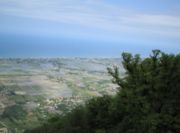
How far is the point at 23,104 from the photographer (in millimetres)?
44875

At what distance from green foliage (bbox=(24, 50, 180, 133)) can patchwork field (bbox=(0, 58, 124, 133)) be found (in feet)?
36.5

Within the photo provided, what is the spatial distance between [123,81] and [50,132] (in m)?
4.94

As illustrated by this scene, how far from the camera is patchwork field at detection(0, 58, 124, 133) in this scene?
38.8 m

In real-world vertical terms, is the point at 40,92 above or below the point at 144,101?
below

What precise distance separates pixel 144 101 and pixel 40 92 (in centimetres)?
4172

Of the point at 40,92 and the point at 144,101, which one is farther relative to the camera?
the point at 40,92

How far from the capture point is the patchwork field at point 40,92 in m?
38.8

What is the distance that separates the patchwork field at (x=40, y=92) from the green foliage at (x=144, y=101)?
36.5ft

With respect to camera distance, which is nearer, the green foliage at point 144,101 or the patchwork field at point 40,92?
the green foliage at point 144,101

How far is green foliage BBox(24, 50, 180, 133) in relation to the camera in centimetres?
1215

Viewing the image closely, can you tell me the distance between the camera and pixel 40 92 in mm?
53250

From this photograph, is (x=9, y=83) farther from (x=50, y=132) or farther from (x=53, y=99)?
(x=50, y=132)

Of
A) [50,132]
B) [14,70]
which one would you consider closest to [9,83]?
[14,70]

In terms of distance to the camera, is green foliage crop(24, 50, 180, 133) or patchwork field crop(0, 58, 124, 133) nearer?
green foliage crop(24, 50, 180, 133)
